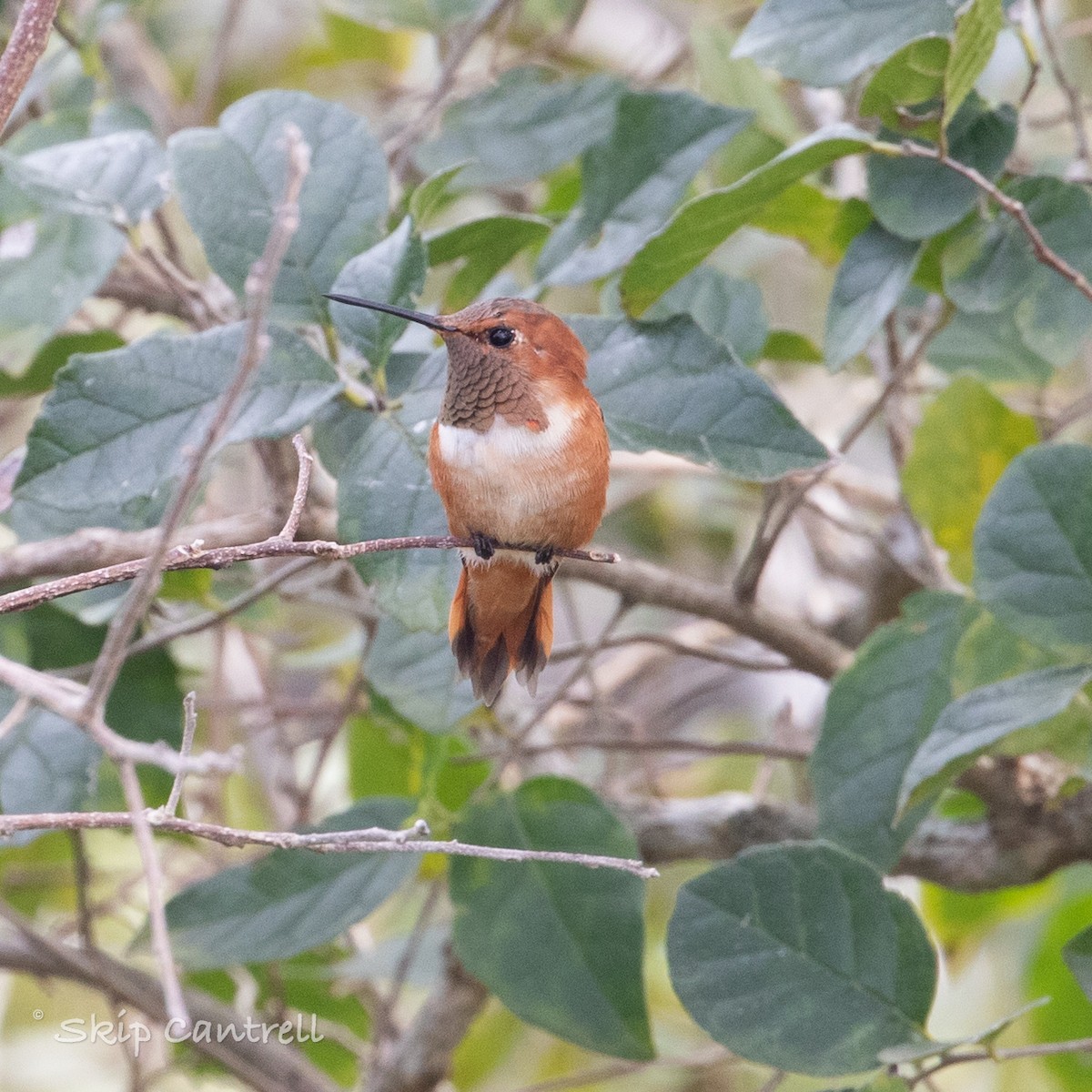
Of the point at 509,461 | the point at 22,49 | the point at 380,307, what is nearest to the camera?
the point at 22,49

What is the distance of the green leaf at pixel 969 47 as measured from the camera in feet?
4.00

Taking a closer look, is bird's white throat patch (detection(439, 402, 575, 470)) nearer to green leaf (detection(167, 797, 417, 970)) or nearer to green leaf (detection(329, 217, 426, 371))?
green leaf (detection(329, 217, 426, 371))

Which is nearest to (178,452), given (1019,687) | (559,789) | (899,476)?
(559,789)

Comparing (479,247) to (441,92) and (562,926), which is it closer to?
(441,92)

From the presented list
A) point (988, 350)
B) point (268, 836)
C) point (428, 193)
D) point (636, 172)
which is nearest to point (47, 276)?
point (428, 193)

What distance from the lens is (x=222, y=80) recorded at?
3.26 metres

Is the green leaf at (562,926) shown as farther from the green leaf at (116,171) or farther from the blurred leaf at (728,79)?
the blurred leaf at (728,79)

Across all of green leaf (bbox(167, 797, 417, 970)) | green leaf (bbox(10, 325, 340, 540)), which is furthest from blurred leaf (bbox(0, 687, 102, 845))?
green leaf (bbox(10, 325, 340, 540))

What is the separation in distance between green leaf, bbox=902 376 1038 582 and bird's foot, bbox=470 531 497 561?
25.7 inches

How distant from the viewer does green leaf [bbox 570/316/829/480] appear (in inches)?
49.6

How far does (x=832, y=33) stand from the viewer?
1399 millimetres

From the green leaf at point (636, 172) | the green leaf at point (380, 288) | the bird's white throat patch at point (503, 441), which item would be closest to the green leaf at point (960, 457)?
the green leaf at point (636, 172)

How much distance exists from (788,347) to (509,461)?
→ 646mm

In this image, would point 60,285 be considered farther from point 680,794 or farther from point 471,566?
point 680,794
